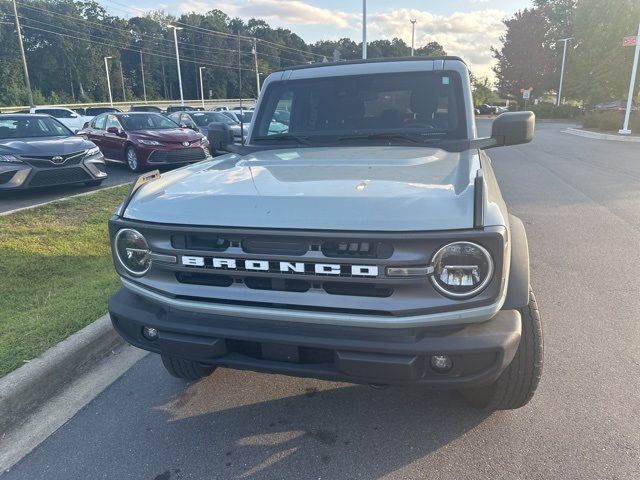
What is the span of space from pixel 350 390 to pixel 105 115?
43.2 ft

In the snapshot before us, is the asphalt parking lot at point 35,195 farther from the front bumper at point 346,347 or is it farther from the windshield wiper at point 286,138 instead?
the front bumper at point 346,347

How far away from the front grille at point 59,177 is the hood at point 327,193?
6671 millimetres

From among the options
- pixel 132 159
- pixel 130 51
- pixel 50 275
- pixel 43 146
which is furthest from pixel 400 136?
pixel 130 51

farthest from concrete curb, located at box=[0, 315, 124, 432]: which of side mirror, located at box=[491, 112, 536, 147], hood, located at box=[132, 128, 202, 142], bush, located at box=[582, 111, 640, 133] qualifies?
bush, located at box=[582, 111, 640, 133]

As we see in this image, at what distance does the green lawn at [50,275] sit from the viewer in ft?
11.9

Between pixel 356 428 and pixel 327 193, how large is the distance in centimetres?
136

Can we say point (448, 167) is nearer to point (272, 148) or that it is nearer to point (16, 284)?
point (272, 148)

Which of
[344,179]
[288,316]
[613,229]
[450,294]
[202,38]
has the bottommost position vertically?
[613,229]

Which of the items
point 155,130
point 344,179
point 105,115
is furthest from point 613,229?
point 105,115

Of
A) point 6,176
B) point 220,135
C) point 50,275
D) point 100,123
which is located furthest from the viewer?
point 100,123

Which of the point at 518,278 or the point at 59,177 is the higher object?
the point at 518,278

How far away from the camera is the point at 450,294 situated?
2.06 meters

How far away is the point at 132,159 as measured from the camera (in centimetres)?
1248

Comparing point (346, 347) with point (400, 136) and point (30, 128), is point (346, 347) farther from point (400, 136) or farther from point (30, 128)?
point (30, 128)
